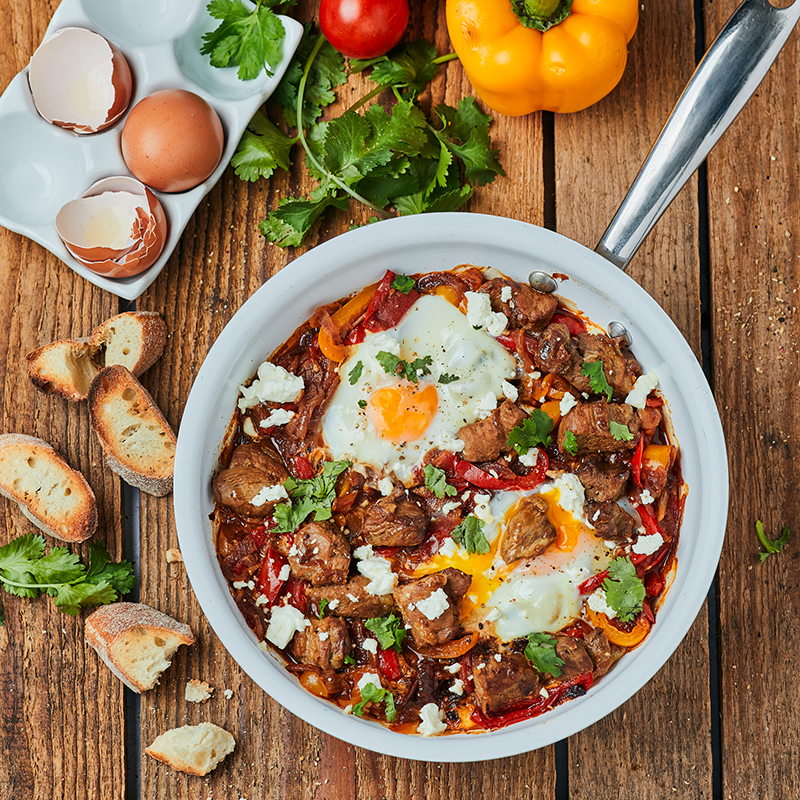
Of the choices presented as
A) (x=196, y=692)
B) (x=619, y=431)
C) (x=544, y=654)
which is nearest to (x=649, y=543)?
(x=619, y=431)

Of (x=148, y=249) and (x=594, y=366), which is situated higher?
(x=148, y=249)

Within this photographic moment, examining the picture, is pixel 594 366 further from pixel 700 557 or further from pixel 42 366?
pixel 42 366

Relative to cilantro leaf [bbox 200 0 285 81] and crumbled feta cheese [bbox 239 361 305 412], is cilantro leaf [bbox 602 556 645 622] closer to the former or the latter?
crumbled feta cheese [bbox 239 361 305 412]

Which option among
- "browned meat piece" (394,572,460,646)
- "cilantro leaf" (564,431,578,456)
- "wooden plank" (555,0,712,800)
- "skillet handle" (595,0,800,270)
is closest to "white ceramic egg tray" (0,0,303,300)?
"wooden plank" (555,0,712,800)

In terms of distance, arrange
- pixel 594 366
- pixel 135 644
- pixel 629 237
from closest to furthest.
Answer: pixel 629 237
pixel 594 366
pixel 135 644

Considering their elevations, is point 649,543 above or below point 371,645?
above

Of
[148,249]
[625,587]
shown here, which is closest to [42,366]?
[148,249]

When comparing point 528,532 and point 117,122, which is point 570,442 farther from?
point 117,122
